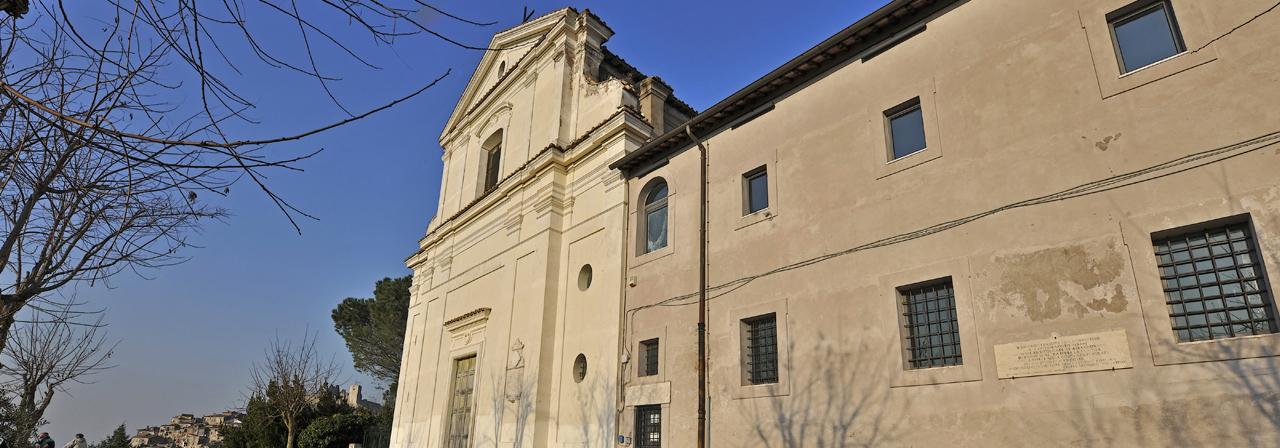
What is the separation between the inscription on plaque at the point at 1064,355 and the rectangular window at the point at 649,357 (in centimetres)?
625

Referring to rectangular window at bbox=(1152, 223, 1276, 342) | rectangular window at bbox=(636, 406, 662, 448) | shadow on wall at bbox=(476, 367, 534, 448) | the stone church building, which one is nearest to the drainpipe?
the stone church building

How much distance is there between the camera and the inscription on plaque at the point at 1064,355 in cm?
649

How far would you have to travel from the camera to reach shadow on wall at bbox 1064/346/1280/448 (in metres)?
5.62

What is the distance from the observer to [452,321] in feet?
64.5

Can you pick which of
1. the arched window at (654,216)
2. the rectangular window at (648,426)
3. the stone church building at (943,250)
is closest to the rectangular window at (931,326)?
the stone church building at (943,250)

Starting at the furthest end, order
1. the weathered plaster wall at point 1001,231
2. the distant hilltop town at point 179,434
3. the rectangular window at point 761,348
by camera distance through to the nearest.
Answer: the distant hilltop town at point 179,434 < the rectangular window at point 761,348 < the weathered plaster wall at point 1001,231

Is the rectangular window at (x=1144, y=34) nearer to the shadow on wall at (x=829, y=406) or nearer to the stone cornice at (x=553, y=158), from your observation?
the shadow on wall at (x=829, y=406)

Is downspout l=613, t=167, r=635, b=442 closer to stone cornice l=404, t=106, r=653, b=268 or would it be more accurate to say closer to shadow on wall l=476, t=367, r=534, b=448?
stone cornice l=404, t=106, r=653, b=268

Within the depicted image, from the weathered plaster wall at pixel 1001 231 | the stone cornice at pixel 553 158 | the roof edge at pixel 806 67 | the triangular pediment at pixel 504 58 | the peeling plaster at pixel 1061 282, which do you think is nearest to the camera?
the weathered plaster wall at pixel 1001 231

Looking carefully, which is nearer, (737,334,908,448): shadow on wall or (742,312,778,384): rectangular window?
(737,334,908,448): shadow on wall

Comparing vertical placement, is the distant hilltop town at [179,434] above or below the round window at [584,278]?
below

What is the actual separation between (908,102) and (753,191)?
10.1 ft

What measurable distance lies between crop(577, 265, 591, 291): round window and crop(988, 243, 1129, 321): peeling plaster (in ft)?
29.5

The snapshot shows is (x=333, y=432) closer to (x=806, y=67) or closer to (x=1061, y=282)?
(x=806, y=67)
